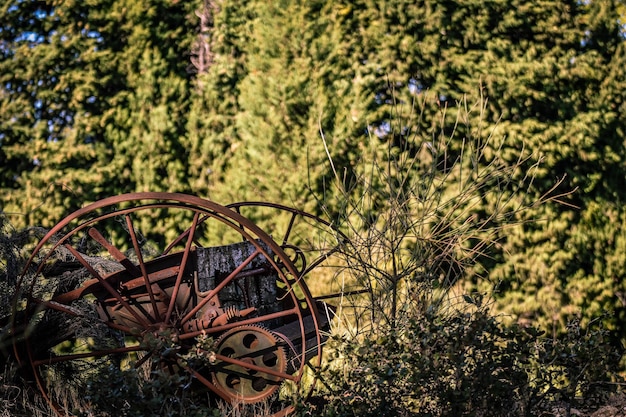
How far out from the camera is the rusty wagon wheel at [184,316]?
382 centimetres

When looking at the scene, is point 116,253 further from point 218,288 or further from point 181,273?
point 218,288

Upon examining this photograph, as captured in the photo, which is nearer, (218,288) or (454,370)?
(454,370)

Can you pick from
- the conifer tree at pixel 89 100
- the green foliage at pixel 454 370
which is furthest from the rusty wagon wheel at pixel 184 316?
the conifer tree at pixel 89 100

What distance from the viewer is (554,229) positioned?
609cm

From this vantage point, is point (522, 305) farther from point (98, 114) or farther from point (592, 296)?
point (98, 114)

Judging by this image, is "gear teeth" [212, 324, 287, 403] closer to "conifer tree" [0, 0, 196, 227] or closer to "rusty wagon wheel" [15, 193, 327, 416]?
"rusty wagon wheel" [15, 193, 327, 416]

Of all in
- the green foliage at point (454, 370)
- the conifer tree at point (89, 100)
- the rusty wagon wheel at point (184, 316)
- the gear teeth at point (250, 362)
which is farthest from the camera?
the conifer tree at point (89, 100)

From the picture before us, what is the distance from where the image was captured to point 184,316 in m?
4.01

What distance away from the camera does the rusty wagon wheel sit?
3.82 metres

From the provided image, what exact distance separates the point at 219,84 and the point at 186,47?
54 cm

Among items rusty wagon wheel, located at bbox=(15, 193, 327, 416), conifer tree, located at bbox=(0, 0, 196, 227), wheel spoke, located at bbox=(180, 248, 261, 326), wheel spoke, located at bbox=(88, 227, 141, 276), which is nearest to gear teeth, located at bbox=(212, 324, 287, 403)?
rusty wagon wheel, located at bbox=(15, 193, 327, 416)

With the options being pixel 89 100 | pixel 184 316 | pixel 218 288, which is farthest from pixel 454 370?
pixel 89 100

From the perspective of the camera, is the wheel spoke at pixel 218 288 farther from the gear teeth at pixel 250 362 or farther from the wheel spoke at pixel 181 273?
the gear teeth at pixel 250 362

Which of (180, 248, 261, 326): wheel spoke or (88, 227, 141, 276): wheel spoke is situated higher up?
(88, 227, 141, 276): wheel spoke
